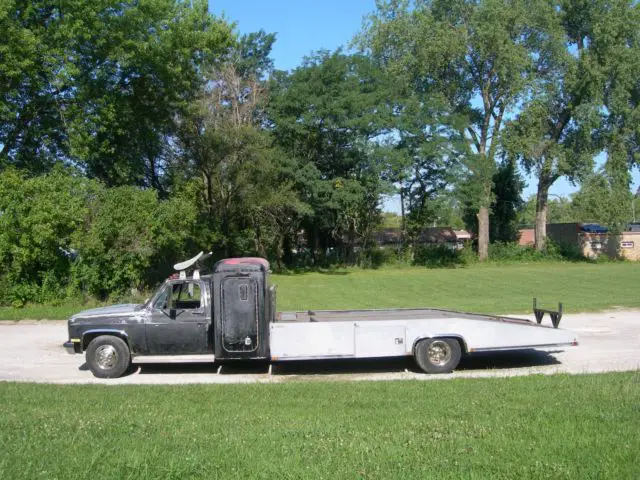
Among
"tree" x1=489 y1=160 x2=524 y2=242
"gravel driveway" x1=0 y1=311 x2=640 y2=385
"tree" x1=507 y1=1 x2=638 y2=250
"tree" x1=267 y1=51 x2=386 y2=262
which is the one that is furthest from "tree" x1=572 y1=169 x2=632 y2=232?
"gravel driveway" x1=0 y1=311 x2=640 y2=385

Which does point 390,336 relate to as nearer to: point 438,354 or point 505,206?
point 438,354

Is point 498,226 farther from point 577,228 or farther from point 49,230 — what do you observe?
point 49,230

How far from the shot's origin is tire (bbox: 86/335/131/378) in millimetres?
11266

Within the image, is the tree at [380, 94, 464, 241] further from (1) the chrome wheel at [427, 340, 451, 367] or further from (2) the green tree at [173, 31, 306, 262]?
(1) the chrome wheel at [427, 340, 451, 367]

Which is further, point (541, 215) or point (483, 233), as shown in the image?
point (541, 215)

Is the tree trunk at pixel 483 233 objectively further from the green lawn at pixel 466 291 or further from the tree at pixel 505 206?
the green lawn at pixel 466 291

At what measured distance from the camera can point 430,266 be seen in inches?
1859

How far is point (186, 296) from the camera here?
11758mm

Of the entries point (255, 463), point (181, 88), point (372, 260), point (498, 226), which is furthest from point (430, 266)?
point (255, 463)

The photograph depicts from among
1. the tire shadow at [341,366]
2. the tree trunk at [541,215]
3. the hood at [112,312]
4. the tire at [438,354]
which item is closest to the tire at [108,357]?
the hood at [112,312]

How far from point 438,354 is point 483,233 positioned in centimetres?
4007

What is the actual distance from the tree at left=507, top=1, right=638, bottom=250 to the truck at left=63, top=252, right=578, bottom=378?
3932cm

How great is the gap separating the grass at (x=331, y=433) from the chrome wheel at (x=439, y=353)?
227cm

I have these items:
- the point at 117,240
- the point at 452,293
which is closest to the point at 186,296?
the point at 117,240
